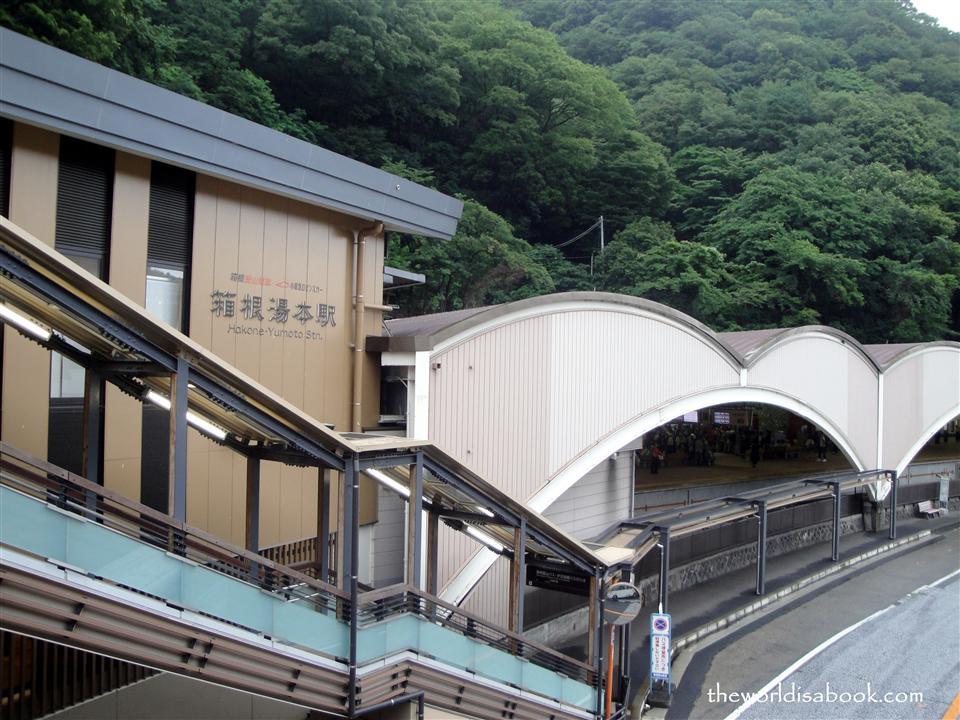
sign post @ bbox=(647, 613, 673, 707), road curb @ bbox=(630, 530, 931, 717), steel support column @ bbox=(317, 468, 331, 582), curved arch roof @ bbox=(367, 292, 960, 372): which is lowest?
road curb @ bbox=(630, 530, 931, 717)

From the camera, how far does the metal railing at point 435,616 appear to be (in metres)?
6.96

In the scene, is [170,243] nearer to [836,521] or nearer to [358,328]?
[358,328]

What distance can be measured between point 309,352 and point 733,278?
28.5m

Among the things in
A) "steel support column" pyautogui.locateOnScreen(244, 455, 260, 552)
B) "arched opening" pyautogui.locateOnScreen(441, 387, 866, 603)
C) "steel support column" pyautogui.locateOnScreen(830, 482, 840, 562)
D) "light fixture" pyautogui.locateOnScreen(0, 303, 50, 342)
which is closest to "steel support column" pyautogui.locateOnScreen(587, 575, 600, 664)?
"arched opening" pyautogui.locateOnScreen(441, 387, 866, 603)

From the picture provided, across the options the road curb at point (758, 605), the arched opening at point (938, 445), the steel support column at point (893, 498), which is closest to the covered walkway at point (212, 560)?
the road curb at point (758, 605)

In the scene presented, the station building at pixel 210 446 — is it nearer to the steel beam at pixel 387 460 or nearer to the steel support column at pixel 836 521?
the steel beam at pixel 387 460

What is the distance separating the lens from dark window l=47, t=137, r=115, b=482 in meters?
8.31

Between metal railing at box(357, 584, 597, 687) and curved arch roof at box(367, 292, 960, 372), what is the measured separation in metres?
4.09

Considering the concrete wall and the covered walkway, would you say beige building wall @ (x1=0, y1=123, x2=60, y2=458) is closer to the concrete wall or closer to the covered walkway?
the covered walkway

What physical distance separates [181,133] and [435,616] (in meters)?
6.21

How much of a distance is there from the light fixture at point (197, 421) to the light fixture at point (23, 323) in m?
1.01

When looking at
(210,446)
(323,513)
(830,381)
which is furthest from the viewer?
(830,381)

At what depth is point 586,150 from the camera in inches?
1563

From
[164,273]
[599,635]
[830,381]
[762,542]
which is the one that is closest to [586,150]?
[830,381]
